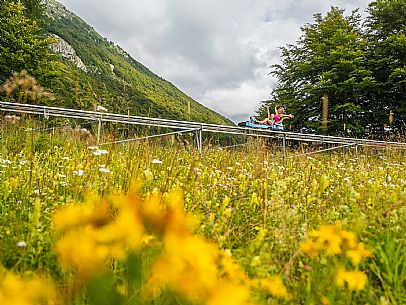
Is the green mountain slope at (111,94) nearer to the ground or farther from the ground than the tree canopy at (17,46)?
nearer to the ground

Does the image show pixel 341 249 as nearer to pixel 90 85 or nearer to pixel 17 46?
pixel 90 85

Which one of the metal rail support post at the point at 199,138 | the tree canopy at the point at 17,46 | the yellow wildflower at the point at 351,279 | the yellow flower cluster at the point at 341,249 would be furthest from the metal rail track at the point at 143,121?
the tree canopy at the point at 17,46

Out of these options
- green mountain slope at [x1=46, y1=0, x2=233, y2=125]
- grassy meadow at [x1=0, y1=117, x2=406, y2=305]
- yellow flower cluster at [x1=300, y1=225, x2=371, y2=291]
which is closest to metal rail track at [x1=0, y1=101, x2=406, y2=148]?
green mountain slope at [x1=46, y1=0, x2=233, y2=125]

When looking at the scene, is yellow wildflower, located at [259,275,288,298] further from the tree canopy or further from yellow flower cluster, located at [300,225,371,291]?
the tree canopy

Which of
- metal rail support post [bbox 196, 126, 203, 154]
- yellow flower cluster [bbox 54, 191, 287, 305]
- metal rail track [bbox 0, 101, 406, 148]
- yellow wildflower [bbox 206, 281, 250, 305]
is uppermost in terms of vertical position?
metal rail track [bbox 0, 101, 406, 148]

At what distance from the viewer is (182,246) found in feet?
2.44

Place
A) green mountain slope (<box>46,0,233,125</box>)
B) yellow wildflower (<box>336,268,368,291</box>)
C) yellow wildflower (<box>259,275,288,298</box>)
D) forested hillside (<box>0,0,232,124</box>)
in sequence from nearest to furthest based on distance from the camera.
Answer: yellow wildflower (<box>259,275,288,298</box>) → yellow wildflower (<box>336,268,368,291</box>) → green mountain slope (<box>46,0,233,125</box>) → forested hillside (<box>0,0,232,124</box>)

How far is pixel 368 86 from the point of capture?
69.3ft

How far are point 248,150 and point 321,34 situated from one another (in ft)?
66.7

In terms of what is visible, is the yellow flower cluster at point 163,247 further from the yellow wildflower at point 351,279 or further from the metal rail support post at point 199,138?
the metal rail support post at point 199,138

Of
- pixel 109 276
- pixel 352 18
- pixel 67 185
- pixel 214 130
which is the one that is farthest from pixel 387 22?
pixel 109 276

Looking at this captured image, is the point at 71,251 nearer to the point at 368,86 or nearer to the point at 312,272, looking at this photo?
the point at 312,272

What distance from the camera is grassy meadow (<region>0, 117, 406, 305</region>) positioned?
75 centimetres

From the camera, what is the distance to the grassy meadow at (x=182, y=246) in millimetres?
755
